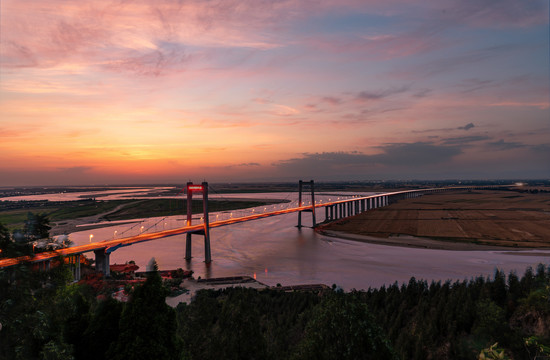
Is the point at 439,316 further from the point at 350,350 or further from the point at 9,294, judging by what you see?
the point at 9,294

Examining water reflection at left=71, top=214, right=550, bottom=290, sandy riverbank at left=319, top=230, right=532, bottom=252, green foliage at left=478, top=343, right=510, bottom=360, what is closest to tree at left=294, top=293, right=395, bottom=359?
green foliage at left=478, top=343, right=510, bottom=360

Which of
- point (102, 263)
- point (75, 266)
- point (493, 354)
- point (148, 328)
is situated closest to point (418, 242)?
Result: point (102, 263)

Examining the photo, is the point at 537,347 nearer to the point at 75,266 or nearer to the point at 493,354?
the point at 493,354

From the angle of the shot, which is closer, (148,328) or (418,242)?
(148,328)

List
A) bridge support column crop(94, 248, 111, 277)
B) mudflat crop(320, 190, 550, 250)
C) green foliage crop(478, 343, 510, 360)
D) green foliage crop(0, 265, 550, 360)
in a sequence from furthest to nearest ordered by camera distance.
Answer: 1. mudflat crop(320, 190, 550, 250)
2. bridge support column crop(94, 248, 111, 277)
3. green foliage crop(0, 265, 550, 360)
4. green foliage crop(478, 343, 510, 360)

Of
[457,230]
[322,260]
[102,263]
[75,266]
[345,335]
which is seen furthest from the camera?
[457,230]

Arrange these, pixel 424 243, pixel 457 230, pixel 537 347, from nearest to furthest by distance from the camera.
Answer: pixel 537 347 → pixel 424 243 → pixel 457 230

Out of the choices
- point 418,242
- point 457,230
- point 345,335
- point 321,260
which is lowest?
point 321,260

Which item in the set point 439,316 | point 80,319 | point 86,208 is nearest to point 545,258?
point 439,316

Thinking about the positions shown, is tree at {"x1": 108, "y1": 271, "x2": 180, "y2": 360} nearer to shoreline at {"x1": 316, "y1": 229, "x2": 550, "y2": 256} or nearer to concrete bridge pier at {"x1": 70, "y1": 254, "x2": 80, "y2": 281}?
concrete bridge pier at {"x1": 70, "y1": 254, "x2": 80, "y2": 281}

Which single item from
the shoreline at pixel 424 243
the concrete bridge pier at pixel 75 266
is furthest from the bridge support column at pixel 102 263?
the shoreline at pixel 424 243
